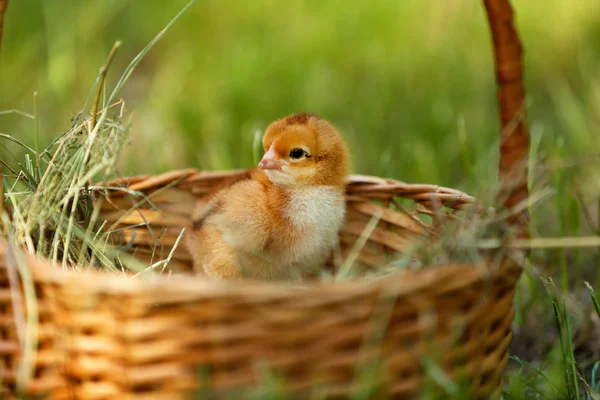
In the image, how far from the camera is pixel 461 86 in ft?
13.4

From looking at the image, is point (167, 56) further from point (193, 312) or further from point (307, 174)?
point (193, 312)

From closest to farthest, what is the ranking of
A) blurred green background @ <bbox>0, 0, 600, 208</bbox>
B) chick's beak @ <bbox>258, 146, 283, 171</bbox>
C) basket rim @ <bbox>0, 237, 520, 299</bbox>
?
1. basket rim @ <bbox>0, 237, 520, 299</bbox>
2. chick's beak @ <bbox>258, 146, 283, 171</bbox>
3. blurred green background @ <bbox>0, 0, 600, 208</bbox>

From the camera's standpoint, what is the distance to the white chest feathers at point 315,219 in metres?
2.09

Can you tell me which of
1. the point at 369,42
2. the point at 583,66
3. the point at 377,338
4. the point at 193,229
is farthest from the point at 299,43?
the point at 377,338

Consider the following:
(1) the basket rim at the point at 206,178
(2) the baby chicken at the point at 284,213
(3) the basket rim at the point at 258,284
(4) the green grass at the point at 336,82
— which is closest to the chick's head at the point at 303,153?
(2) the baby chicken at the point at 284,213

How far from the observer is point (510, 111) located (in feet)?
5.40

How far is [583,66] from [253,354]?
298 cm

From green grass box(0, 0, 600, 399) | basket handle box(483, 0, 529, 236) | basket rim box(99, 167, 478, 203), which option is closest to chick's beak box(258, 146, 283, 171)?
basket rim box(99, 167, 478, 203)

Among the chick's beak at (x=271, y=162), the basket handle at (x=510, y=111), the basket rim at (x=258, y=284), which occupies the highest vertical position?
the basket handle at (x=510, y=111)

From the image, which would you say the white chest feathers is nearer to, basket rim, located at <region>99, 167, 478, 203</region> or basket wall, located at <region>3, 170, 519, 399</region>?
basket rim, located at <region>99, 167, 478, 203</region>

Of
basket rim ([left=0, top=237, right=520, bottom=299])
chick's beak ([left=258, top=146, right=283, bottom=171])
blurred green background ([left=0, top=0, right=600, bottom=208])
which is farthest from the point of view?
blurred green background ([left=0, top=0, right=600, bottom=208])

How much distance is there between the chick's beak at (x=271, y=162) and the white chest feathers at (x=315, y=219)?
0.11 meters

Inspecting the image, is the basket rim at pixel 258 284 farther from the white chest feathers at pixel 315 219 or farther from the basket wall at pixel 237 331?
the white chest feathers at pixel 315 219

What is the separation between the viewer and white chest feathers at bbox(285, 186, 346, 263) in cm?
209
